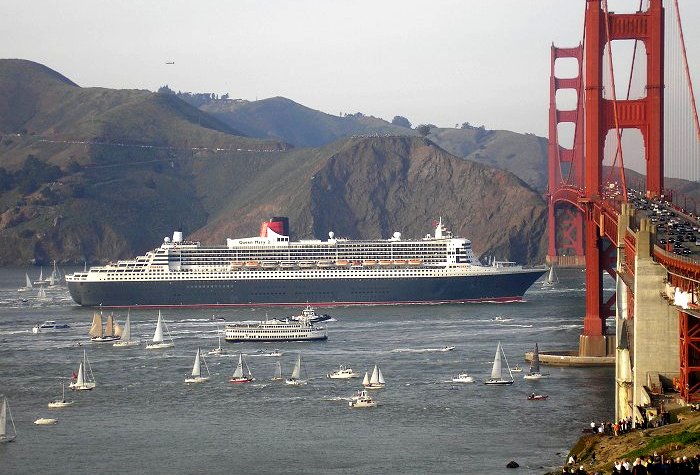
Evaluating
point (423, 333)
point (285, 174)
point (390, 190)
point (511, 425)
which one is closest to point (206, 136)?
point (285, 174)

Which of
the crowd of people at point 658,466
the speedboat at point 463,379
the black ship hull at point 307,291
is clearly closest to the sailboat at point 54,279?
the black ship hull at point 307,291

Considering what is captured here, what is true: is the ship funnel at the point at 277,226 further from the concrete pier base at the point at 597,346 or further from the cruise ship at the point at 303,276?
the concrete pier base at the point at 597,346

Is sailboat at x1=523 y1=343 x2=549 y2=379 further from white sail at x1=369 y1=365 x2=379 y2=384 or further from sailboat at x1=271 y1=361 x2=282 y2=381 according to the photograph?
sailboat at x1=271 y1=361 x2=282 y2=381

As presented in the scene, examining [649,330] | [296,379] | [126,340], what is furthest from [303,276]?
[649,330]

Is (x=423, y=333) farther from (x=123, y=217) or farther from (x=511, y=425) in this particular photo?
(x=123, y=217)

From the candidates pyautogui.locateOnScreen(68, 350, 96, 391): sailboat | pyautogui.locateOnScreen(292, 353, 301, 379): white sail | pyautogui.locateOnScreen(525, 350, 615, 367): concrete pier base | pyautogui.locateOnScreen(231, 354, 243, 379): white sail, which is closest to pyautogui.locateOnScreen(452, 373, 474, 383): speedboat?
pyautogui.locateOnScreen(525, 350, 615, 367): concrete pier base
